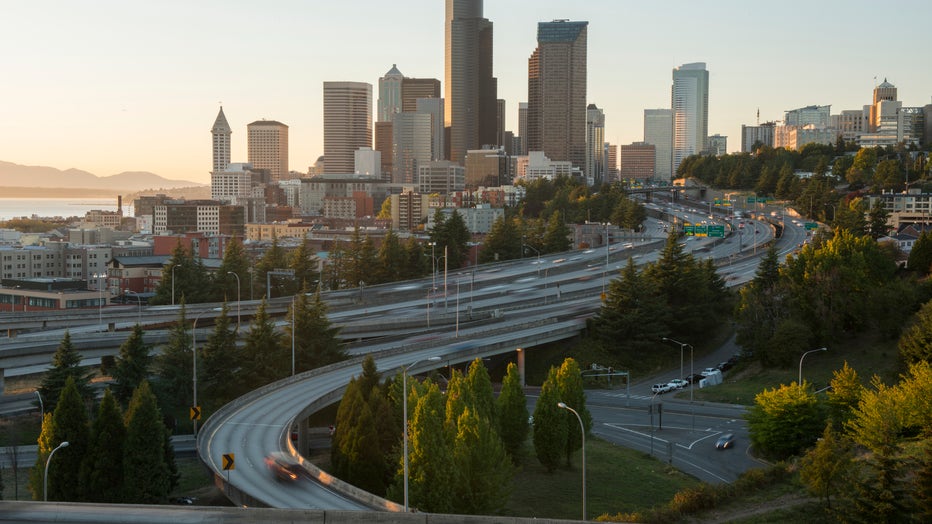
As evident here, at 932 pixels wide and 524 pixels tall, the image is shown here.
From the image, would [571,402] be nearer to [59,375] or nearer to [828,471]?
[828,471]

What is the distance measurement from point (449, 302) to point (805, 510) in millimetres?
51513

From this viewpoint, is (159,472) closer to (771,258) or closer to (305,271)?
(771,258)

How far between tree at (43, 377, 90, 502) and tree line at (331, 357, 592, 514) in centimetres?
852

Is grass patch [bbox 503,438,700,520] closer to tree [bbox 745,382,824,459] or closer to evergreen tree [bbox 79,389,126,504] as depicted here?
tree [bbox 745,382,824,459]

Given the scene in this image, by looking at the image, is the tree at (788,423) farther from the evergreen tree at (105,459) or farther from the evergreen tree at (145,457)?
the evergreen tree at (105,459)

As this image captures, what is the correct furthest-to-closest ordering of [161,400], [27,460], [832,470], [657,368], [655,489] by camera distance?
[657,368]
[161,400]
[27,460]
[655,489]
[832,470]

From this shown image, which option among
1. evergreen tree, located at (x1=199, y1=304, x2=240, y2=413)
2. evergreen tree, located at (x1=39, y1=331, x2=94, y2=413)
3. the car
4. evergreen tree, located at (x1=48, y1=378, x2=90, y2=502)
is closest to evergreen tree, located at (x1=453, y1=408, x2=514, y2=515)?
evergreen tree, located at (x1=48, y1=378, x2=90, y2=502)

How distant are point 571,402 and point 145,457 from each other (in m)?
17.2

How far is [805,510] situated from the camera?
30.5 m

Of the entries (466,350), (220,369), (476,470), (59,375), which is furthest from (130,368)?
(476,470)

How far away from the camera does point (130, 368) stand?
49344 mm

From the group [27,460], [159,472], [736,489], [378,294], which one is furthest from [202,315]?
[736,489]

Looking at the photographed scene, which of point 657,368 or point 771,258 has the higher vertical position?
point 771,258

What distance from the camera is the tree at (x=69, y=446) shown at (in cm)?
3319
